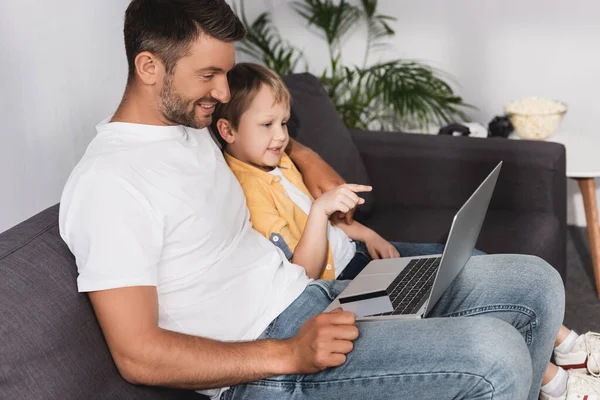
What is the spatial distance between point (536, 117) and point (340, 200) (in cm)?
150

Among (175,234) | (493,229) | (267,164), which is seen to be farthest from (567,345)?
(175,234)

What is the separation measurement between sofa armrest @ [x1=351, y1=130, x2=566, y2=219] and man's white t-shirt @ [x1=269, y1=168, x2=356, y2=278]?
26.0 inches

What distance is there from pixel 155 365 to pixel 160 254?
0.63 ft

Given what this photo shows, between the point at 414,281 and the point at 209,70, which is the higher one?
the point at 209,70

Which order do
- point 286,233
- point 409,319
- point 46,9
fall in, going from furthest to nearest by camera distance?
1. point 46,9
2. point 286,233
3. point 409,319

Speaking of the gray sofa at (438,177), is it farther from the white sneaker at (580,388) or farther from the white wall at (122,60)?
the white wall at (122,60)

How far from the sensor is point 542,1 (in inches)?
132

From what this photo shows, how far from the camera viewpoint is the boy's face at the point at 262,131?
Answer: 6.41 feet

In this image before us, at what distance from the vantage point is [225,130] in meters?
1.99

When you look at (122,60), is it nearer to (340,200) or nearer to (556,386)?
(340,200)

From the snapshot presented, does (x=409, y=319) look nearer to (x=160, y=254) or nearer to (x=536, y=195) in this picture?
(x=160, y=254)

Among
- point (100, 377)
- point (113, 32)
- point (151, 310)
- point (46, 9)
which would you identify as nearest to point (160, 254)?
point (151, 310)

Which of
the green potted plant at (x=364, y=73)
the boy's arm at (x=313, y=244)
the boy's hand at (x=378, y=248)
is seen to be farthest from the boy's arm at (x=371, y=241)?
the green potted plant at (x=364, y=73)

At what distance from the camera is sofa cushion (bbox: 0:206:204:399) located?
139 centimetres
